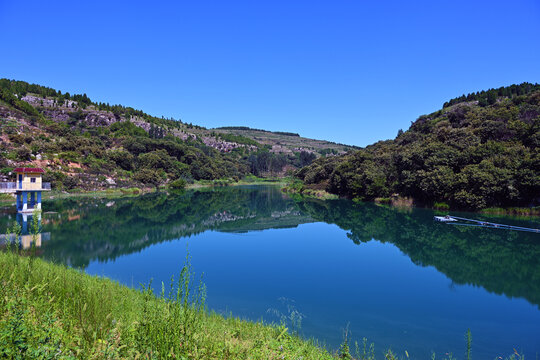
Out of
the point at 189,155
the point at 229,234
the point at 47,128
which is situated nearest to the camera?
the point at 229,234

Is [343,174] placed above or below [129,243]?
above

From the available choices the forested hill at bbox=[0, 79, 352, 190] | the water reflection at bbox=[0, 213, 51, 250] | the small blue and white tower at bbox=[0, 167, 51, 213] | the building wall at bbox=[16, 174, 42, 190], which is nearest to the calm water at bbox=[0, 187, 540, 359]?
the water reflection at bbox=[0, 213, 51, 250]

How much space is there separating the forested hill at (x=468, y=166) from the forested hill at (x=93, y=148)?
3759 centimetres

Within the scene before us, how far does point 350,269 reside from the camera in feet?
43.0

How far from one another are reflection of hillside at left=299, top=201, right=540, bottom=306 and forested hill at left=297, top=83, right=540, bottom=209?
157 inches

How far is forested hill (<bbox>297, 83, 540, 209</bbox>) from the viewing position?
87.5 ft

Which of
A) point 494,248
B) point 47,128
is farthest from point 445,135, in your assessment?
point 47,128

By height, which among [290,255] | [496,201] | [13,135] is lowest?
[290,255]

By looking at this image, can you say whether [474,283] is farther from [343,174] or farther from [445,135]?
[343,174]

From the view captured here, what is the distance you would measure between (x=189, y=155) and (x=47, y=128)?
30.7m

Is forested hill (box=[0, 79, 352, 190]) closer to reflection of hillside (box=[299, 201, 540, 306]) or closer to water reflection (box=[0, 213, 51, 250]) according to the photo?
water reflection (box=[0, 213, 51, 250])

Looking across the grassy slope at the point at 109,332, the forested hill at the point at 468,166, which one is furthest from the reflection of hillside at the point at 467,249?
the grassy slope at the point at 109,332

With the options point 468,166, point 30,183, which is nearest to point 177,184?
point 30,183

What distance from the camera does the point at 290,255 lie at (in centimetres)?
1550
